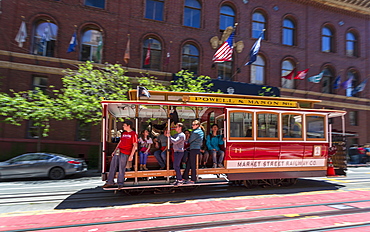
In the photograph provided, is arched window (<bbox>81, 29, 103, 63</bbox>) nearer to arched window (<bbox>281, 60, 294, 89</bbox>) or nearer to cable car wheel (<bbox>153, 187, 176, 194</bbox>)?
cable car wheel (<bbox>153, 187, 176, 194</bbox>)

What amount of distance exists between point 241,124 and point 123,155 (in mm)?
3903

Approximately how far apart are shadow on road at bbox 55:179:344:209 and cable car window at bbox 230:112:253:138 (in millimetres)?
1899

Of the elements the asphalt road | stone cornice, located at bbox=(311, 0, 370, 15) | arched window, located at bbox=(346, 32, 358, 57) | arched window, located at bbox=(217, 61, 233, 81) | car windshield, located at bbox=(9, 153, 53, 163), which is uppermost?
stone cornice, located at bbox=(311, 0, 370, 15)

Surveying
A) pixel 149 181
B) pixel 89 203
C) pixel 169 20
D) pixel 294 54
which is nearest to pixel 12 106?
pixel 89 203

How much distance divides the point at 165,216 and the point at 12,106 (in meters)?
11.4

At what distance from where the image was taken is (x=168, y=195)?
7.03 metres

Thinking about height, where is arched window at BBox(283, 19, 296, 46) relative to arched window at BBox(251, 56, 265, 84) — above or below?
above

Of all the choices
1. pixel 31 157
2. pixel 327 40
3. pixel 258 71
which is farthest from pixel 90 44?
pixel 327 40

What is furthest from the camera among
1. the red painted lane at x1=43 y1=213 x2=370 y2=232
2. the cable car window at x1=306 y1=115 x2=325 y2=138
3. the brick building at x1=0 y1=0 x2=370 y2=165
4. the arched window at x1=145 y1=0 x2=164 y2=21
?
the arched window at x1=145 y1=0 x2=164 y2=21

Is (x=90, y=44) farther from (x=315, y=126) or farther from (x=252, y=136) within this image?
(x=315, y=126)

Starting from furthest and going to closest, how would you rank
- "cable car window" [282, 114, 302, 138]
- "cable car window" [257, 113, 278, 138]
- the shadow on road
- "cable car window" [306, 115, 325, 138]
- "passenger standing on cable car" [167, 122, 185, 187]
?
"cable car window" [306, 115, 325, 138], "cable car window" [282, 114, 302, 138], "cable car window" [257, 113, 278, 138], "passenger standing on cable car" [167, 122, 185, 187], the shadow on road

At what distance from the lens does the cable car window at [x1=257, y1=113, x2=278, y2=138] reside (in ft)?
25.1

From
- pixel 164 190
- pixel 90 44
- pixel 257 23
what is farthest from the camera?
pixel 257 23

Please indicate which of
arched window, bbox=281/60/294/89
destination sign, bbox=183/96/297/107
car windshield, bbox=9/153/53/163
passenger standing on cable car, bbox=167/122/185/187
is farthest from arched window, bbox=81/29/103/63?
arched window, bbox=281/60/294/89
